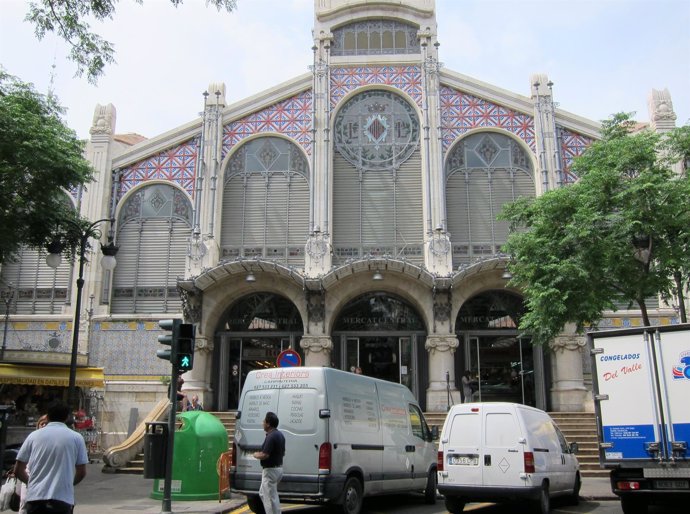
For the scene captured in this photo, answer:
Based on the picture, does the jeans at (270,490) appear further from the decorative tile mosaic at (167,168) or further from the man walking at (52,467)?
the decorative tile mosaic at (167,168)

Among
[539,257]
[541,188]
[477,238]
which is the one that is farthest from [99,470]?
[541,188]

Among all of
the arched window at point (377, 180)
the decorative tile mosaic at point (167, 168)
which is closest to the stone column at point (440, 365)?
the arched window at point (377, 180)

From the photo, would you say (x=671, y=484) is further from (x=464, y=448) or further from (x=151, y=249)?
(x=151, y=249)

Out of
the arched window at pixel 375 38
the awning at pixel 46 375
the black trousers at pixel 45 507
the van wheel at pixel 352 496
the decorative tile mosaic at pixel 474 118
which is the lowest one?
the van wheel at pixel 352 496

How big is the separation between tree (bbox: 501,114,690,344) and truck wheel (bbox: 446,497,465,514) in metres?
6.58

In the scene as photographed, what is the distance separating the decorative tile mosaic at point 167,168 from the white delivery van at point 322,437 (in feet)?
51.3

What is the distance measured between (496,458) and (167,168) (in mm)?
18749

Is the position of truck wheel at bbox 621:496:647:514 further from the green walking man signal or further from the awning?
the awning

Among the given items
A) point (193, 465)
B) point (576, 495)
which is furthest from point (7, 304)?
point (576, 495)

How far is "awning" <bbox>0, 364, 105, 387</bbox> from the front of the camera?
21922 millimetres

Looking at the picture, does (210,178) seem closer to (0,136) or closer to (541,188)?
(0,136)

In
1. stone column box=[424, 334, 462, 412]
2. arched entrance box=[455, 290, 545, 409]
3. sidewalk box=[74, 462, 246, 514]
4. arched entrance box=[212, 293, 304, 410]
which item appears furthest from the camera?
arched entrance box=[212, 293, 304, 410]

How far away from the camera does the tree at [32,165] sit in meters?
16.2

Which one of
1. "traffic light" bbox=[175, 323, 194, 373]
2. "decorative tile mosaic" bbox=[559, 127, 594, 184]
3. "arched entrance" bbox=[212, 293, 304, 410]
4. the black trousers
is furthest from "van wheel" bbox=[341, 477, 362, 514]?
"decorative tile mosaic" bbox=[559, 127, 594, 184]
